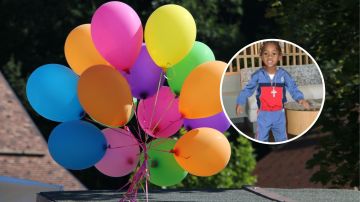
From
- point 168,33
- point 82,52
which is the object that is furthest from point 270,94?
point 82,52

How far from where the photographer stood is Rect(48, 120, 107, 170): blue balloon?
9.73m

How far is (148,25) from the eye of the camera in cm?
968

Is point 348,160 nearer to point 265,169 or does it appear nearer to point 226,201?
point 226,201

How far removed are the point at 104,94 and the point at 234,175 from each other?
18.8 m

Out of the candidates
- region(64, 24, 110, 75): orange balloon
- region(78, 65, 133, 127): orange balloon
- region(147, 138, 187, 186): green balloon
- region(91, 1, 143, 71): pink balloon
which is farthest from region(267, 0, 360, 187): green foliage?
region(78, 65, 133, 127): orange balloon

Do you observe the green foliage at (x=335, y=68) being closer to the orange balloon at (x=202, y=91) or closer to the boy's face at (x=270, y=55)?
the boy's face at (x=270, y=55)

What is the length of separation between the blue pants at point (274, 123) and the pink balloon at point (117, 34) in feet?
3.93

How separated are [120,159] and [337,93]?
9103 mm

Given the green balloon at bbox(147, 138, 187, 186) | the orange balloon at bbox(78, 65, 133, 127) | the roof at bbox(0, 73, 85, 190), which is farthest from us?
the roof at bbox(0, 73, 85, 190)

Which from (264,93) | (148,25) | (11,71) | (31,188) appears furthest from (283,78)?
(11,71)

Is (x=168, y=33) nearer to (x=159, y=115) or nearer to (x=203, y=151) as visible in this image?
(x=159, y=115)

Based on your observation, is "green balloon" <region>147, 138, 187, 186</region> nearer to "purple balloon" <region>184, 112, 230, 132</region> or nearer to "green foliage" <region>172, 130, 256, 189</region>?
"purple balloon" <region>184, 112, 230, 132</region>

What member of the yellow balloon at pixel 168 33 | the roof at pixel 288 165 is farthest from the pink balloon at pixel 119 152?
the roof at pixel 288 165

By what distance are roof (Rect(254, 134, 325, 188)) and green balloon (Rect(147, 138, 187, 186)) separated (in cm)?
2043
